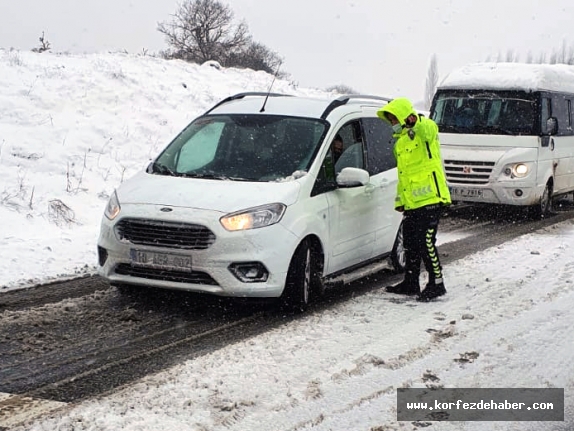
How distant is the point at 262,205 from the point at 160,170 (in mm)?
1467

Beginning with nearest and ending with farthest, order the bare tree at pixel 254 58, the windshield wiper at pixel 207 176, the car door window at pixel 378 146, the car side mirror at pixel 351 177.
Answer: the windshield wiper at pixel 207 176 → the car side mirror at pixel 351 177 → the car door window at pixel 378 146 → the bare tree at pixel 254 58

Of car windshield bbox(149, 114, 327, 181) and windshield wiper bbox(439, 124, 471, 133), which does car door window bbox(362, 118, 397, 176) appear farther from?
windshield wiper bbox(439, 124, 471, 133)

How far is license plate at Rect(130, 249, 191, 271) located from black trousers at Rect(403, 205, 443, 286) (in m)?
2.34

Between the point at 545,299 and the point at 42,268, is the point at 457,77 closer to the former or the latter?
the point at 545,299

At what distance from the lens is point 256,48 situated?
208 feet

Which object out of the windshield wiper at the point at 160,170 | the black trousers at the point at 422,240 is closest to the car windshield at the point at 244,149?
the windshield wiper at the point at 160,170

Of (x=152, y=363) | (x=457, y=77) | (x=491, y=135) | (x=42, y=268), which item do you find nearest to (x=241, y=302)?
(x=152, y=363)

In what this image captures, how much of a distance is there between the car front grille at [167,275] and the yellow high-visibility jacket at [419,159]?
2.19m

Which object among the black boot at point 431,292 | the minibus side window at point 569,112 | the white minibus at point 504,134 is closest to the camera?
the black boot at point 431,292

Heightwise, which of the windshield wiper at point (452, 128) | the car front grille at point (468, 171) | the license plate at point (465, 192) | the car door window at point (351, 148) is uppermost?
the car door window at point (351, 148)

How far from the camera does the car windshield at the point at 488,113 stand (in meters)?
13.6

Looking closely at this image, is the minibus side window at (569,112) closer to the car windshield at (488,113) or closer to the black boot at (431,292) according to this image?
the car windshield at (488,113)

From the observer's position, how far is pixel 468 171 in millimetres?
13469

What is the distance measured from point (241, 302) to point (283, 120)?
1.95m
